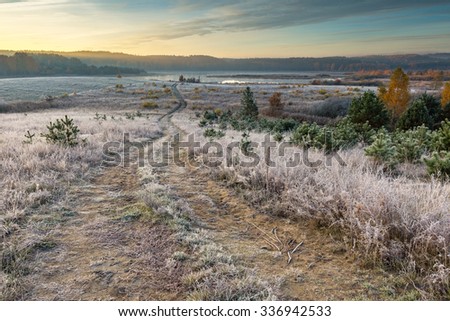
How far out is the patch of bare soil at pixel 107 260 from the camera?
11.1ft

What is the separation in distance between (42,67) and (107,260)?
520 ft

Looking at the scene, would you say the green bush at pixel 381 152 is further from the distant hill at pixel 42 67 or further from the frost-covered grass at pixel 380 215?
the distant hill at pixel 42 67

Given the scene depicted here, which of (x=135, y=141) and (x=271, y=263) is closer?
(x=271, y=263)

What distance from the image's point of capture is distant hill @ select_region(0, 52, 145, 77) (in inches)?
4739

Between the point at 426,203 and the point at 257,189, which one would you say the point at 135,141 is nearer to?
the point at 257,189

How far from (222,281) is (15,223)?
3.71 meters

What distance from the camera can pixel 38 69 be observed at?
5039 inches

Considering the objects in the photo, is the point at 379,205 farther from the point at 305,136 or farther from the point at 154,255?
the point at 305,136

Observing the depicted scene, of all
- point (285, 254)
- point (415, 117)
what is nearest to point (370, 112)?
point (415, 117)

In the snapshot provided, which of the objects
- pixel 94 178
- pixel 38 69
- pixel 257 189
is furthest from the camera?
pixel 38 69

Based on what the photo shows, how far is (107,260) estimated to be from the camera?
13.1 ft

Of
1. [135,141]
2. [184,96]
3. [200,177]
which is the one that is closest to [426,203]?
[200,177]

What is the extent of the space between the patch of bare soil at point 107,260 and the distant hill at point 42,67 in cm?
14165
